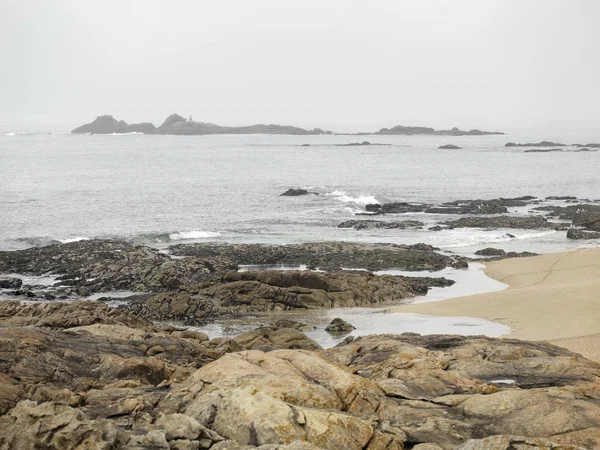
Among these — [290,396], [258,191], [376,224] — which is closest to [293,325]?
[290,396]

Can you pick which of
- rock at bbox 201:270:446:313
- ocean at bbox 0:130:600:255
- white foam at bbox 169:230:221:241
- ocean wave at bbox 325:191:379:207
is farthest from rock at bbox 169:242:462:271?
ocean wave at bbox 325:191:379:207

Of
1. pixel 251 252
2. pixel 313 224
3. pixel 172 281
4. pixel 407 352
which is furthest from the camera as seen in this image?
pixel 313 224

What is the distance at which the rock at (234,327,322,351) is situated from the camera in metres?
19.0

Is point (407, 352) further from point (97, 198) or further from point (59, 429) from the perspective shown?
point (97, 198)

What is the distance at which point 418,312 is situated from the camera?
82.4 ft

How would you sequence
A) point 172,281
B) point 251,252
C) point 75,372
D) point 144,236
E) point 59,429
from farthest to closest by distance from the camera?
point 144,236, point 251,252, point 172,281, point 75,372, point 59,429

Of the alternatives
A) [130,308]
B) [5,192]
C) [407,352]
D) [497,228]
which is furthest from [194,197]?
[407,352]

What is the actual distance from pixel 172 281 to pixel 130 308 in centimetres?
405

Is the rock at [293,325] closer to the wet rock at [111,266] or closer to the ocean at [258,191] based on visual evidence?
the wet rock at [111,266]

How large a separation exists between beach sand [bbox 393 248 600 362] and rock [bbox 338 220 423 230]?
47.2ft

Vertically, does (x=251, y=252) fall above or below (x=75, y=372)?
below

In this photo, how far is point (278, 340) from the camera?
19.5 metres

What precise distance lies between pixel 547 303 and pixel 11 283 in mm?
22242

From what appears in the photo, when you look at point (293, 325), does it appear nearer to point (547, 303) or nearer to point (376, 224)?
point (547, 303)
